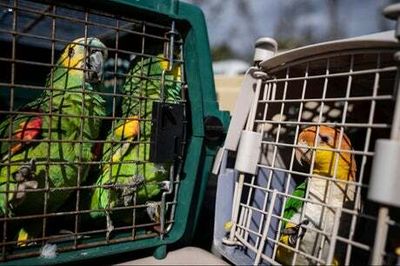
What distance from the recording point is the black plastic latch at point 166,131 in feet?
3.63

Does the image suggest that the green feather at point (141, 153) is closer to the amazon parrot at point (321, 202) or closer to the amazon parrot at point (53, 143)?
the amazon parrot at point (53, 143)

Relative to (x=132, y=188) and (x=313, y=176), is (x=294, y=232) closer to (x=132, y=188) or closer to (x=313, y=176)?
(x=313, y=176)

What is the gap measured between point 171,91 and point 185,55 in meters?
0.13

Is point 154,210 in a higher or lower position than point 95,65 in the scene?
lower

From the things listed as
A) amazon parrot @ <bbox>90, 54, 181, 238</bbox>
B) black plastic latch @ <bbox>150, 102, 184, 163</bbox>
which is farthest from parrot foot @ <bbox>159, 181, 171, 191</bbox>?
black plastic latch @ <bbox>150, 102, 184, 163</bbox>

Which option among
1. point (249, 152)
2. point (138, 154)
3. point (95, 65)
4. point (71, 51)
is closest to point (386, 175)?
point (249, 152)

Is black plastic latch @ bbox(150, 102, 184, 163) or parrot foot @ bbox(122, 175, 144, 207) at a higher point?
black plastic latch @ bbox(150, 102, 184, 163)

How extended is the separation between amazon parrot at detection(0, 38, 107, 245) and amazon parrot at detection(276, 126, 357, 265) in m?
0.66

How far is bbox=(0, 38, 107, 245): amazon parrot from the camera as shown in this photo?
1.02 meters

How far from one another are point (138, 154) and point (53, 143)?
26 cm

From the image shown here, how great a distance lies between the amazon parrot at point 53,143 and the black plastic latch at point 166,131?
188 millimetres

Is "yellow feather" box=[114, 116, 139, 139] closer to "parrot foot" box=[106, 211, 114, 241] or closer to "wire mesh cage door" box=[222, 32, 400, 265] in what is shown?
"parrot foot" box=[106, 211, 114, 241]

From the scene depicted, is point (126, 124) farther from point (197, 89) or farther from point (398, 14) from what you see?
point (398, 14)

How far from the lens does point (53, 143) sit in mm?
1102
